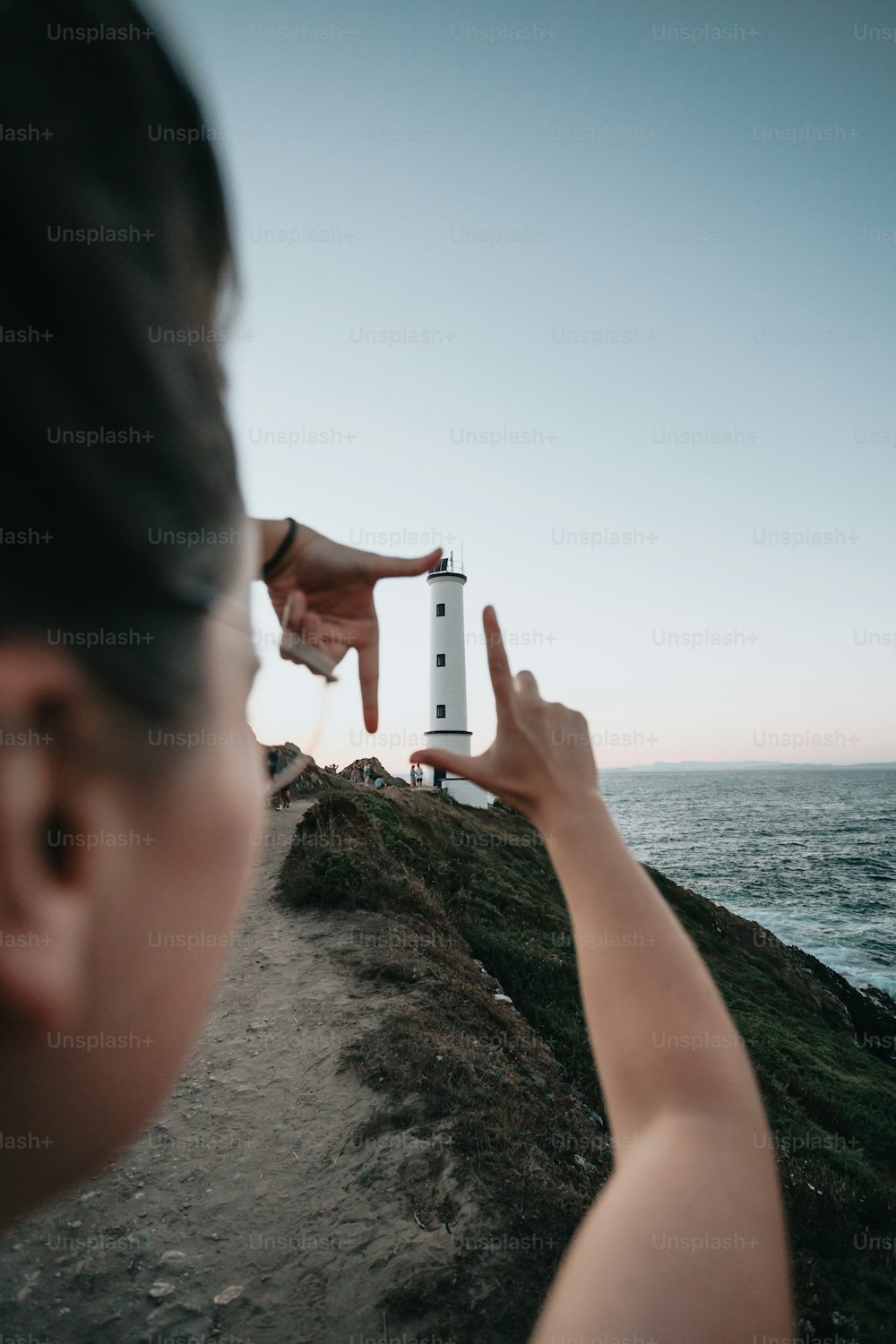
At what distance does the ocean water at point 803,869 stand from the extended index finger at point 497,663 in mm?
26548

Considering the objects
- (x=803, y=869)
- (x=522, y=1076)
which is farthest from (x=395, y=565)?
(x=803, y=869)

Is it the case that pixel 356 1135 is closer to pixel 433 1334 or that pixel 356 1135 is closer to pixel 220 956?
pixel 433 1334

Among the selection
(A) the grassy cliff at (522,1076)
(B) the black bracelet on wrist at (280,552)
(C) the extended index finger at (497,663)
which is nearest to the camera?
(B) the black bracelet on wrist at (280,552)

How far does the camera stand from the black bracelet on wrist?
122 centimetres

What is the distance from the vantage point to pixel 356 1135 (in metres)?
5.08

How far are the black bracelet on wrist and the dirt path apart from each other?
13.8 feet

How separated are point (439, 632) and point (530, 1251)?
32143 mm

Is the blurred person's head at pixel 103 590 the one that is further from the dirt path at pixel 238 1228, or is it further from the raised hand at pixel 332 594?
the dirt path at pixel 238 1228

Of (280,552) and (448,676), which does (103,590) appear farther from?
(448,676)

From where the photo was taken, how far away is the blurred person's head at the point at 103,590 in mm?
555

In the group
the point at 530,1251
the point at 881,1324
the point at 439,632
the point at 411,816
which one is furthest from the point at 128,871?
the point at 439,632

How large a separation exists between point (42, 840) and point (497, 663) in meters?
1.11

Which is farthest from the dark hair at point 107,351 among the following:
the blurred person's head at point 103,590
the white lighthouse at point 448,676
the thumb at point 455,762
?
the white lighthouse at point 448,676

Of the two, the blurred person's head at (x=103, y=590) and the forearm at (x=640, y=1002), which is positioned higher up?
the blurred person's head at (x=103, y=590)
